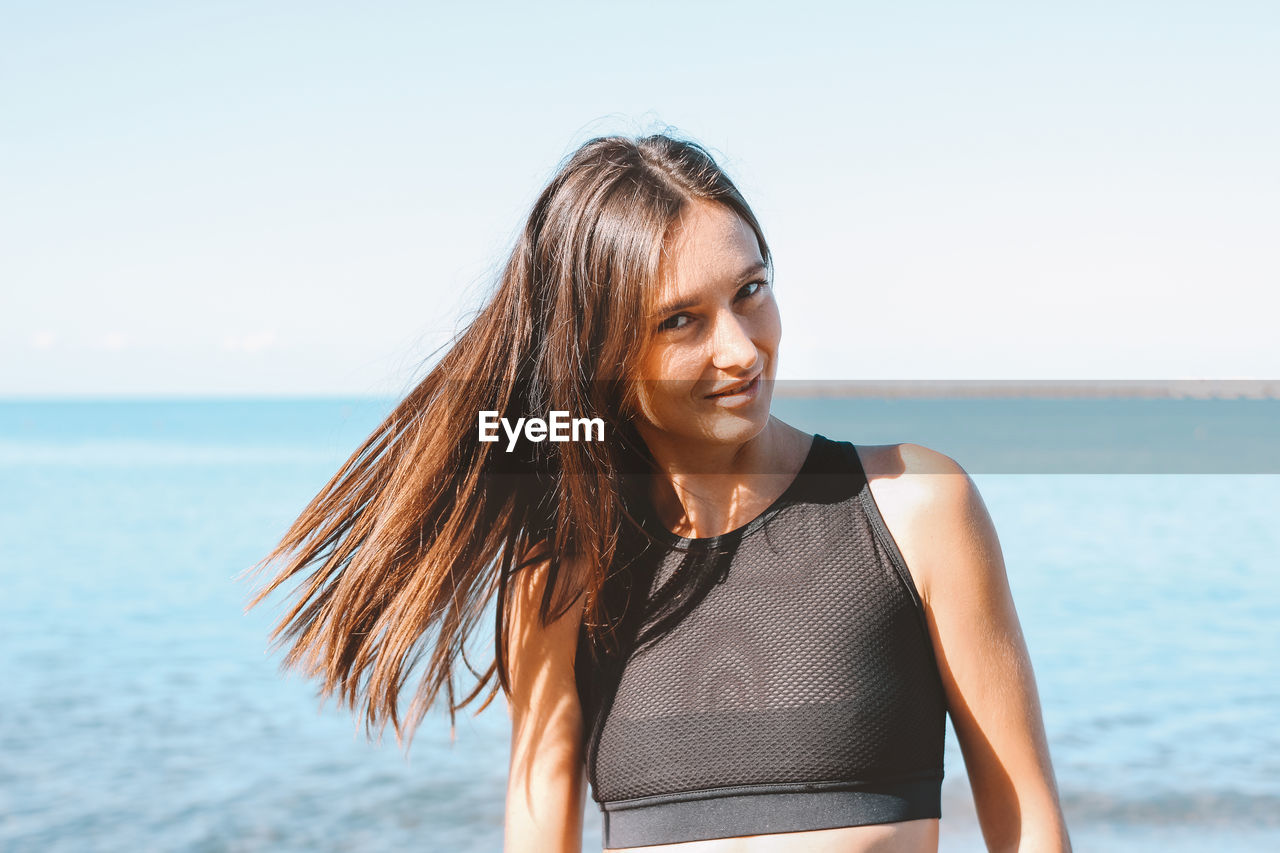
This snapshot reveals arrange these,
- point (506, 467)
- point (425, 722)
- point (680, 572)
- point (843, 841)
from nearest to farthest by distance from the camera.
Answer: point (843, 841), point (680, 572), point (506, 467), point (425, 722)

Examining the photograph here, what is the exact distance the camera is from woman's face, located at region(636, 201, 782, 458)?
1.42 meters

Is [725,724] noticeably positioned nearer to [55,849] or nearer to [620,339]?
[620,339]

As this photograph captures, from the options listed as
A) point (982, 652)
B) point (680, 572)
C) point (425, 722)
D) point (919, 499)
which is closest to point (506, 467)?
point (680, 572)

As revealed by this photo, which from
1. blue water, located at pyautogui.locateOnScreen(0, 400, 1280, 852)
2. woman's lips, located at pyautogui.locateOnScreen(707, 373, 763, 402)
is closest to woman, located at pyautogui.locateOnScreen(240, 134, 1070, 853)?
woman's lips, located at pyautogui.locateOnScreen(707, 373, 763, 402)

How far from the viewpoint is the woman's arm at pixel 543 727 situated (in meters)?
1.64

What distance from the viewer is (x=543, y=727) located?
1646 millimetres

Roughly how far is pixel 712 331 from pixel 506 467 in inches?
15.7

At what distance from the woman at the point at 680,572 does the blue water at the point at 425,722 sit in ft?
1.12

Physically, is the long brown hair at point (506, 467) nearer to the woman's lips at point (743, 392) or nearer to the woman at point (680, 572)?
the woman at point (680, 572)

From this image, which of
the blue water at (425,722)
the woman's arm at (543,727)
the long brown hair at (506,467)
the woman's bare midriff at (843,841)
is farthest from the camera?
the blue water at (425,722)

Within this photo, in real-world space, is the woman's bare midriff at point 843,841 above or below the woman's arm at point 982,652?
below

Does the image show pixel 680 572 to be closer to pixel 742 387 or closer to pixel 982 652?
pixel 742 387

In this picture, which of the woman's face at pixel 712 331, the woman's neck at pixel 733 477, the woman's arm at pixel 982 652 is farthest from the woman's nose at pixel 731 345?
the woman's arm at pixel 982 652

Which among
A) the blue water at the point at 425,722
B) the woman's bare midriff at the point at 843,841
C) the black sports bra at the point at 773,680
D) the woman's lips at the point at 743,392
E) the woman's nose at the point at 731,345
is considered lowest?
the blue water at the point at 425,722
